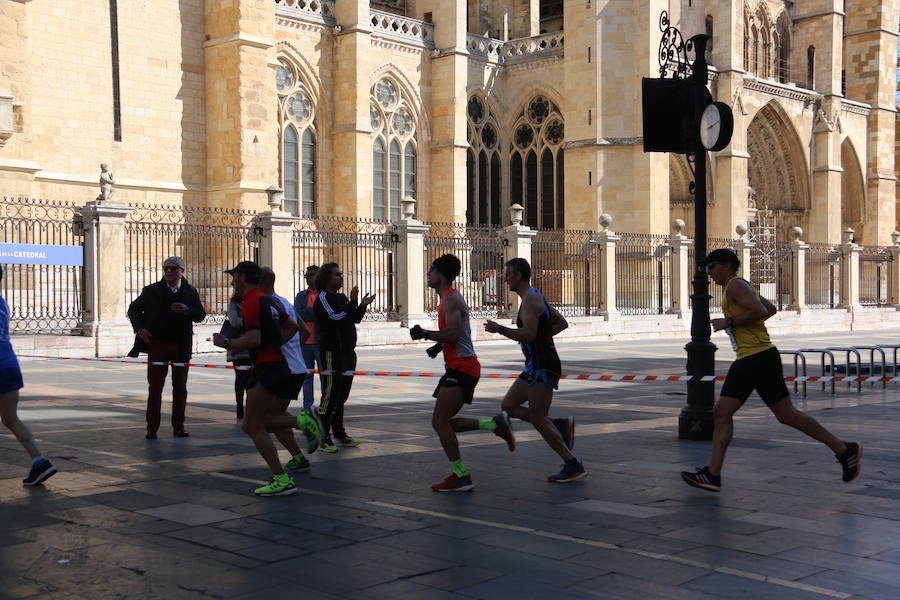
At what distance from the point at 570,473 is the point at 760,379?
140 cm

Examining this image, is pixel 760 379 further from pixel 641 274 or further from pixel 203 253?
pixel 641 274

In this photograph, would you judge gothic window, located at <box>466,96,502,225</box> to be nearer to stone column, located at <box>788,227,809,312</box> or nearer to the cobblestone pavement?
stone column, located at <box>788,227,809,312</box>

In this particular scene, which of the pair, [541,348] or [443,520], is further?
[541,348]

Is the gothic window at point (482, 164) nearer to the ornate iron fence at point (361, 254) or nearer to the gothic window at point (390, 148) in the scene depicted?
the gothic window at point (390, 148)

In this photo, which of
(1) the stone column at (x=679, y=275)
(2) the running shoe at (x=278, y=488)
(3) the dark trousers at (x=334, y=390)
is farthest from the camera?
(1) the stone column at (x=679, y=275)

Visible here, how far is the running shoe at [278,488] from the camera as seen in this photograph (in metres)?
6.58

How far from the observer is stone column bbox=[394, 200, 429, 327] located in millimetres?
23031

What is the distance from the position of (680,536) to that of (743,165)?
35.8 m

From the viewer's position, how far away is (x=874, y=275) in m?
43.3

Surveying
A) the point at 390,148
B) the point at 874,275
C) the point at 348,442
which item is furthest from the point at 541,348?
the point at 874,275

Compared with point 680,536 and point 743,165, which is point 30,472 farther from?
point 743,165

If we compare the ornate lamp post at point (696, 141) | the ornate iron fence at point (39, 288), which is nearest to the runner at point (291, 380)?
the ornate lamp post at point (696, 141)

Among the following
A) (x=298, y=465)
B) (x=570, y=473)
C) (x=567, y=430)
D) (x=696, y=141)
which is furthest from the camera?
(x=696, y=141)

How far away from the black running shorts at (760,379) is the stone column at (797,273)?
92.4ft
